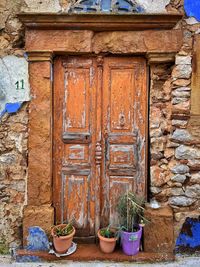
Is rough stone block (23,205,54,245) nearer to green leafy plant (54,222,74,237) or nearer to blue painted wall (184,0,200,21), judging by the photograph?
green leafy plant (54,222,74,237)

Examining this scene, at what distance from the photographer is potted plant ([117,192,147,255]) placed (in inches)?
116

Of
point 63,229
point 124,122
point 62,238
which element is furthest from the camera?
point 124,122

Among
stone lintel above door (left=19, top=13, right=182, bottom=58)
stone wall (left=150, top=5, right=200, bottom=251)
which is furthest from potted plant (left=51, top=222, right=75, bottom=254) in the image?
stone lintel above door (left=19, top=13, right=182, bottom=58)

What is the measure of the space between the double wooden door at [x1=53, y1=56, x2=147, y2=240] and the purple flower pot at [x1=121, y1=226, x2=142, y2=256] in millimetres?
319

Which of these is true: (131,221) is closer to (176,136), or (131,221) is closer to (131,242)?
(131,242)

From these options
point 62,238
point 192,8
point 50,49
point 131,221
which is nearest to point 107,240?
point 131,221

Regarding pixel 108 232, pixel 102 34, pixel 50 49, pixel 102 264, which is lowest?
pixel 102 264

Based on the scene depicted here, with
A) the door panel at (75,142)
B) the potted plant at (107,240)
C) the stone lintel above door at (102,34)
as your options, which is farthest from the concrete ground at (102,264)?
the stone lintel above door at (102,34)

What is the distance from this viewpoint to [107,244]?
299 cm

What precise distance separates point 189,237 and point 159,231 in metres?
0.35

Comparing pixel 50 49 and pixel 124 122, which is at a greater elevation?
pixel 50 49

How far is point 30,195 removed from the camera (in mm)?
3078

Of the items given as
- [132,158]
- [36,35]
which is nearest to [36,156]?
[132,158]

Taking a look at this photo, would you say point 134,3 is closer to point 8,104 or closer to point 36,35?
point 36,35
